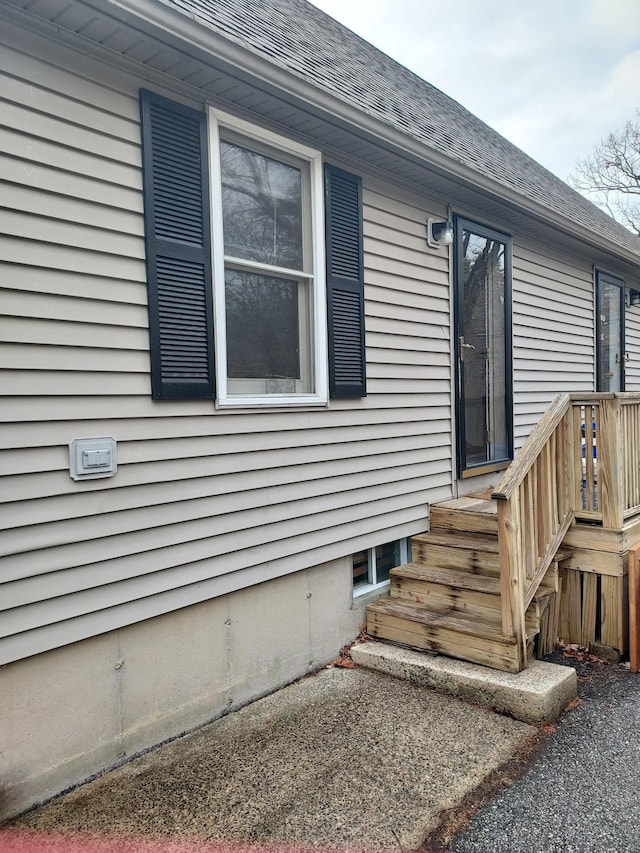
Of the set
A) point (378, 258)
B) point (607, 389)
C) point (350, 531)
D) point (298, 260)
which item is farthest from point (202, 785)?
point (607, 389)

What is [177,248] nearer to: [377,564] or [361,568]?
[361,568]

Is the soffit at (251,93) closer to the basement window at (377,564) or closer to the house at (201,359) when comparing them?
the house at (201,359)

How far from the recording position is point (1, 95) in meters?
2.44

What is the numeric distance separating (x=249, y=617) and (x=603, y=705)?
6.46 feet

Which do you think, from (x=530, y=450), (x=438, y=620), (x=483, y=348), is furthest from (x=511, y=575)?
(x=483, y=348)

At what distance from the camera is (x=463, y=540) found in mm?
4332

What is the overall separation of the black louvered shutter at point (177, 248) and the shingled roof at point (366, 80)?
493mm

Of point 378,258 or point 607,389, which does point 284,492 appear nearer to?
point 378,258

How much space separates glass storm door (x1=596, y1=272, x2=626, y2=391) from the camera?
7.39m

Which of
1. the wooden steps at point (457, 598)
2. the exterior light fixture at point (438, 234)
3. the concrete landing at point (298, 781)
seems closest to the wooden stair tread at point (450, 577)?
the wooden steps at point (457, 598)

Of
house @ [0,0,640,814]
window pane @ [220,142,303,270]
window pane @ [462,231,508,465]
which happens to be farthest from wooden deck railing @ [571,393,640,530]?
window pane @ [220,142,303,270]

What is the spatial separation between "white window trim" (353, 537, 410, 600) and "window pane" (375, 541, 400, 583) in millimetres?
29

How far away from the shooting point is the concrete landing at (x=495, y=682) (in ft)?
10.1

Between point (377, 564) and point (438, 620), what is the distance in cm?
81
